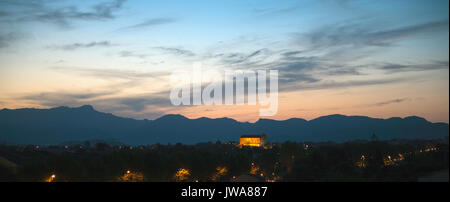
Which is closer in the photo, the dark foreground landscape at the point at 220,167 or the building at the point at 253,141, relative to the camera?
the dark foreground landscape at the point at 220,167

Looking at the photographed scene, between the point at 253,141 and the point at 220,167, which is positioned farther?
the point at 253,141

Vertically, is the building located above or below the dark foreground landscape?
below

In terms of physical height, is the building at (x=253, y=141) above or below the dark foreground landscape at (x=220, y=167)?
below

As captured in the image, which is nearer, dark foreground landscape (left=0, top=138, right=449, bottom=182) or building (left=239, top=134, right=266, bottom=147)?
dark foreground landscape (left=0, top=138, right=449, bottom=182)

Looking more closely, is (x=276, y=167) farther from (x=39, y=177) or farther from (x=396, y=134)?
(x=396, y=134)

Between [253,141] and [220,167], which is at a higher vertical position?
[220,167]
